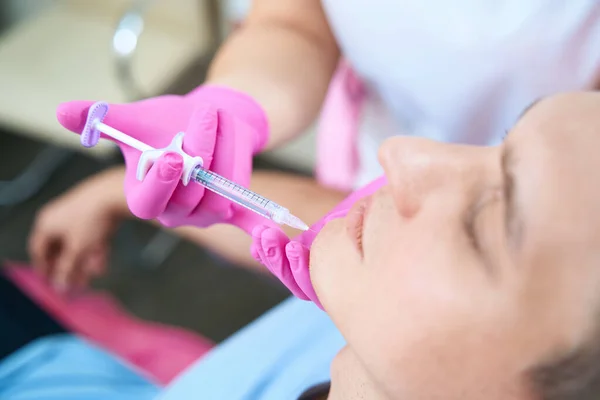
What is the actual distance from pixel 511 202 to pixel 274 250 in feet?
0.65

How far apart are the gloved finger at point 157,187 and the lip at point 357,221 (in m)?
0.16

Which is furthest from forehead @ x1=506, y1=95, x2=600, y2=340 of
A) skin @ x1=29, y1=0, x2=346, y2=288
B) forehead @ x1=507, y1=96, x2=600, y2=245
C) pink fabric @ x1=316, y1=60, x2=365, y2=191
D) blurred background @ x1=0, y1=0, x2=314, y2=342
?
blurred background @ x1=0, y1=0, x2=314, y2=342

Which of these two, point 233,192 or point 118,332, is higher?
point 233,192

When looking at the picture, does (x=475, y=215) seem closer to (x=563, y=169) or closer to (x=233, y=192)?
(x=563, y=169)

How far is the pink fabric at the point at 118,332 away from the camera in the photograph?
0.93 metres

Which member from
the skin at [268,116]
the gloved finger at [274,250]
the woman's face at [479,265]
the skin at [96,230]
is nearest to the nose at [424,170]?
the woman's face at [479,265]

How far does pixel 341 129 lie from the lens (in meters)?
0.90

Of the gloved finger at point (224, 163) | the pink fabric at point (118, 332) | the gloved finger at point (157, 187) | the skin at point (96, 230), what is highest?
the gloved finger at point (157, 187)

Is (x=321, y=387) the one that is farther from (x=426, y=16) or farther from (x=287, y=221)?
(x=426, y=16)

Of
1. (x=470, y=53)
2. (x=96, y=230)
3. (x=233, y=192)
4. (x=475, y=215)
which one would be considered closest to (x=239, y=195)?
(x=233, y=192)

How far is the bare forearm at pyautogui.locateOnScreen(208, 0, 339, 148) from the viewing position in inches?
28.2

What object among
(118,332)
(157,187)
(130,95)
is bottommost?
(118,332)

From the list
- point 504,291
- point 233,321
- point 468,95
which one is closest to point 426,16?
point 468,95

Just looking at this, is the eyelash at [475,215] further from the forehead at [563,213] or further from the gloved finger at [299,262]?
the gloved finger at [299,262]
